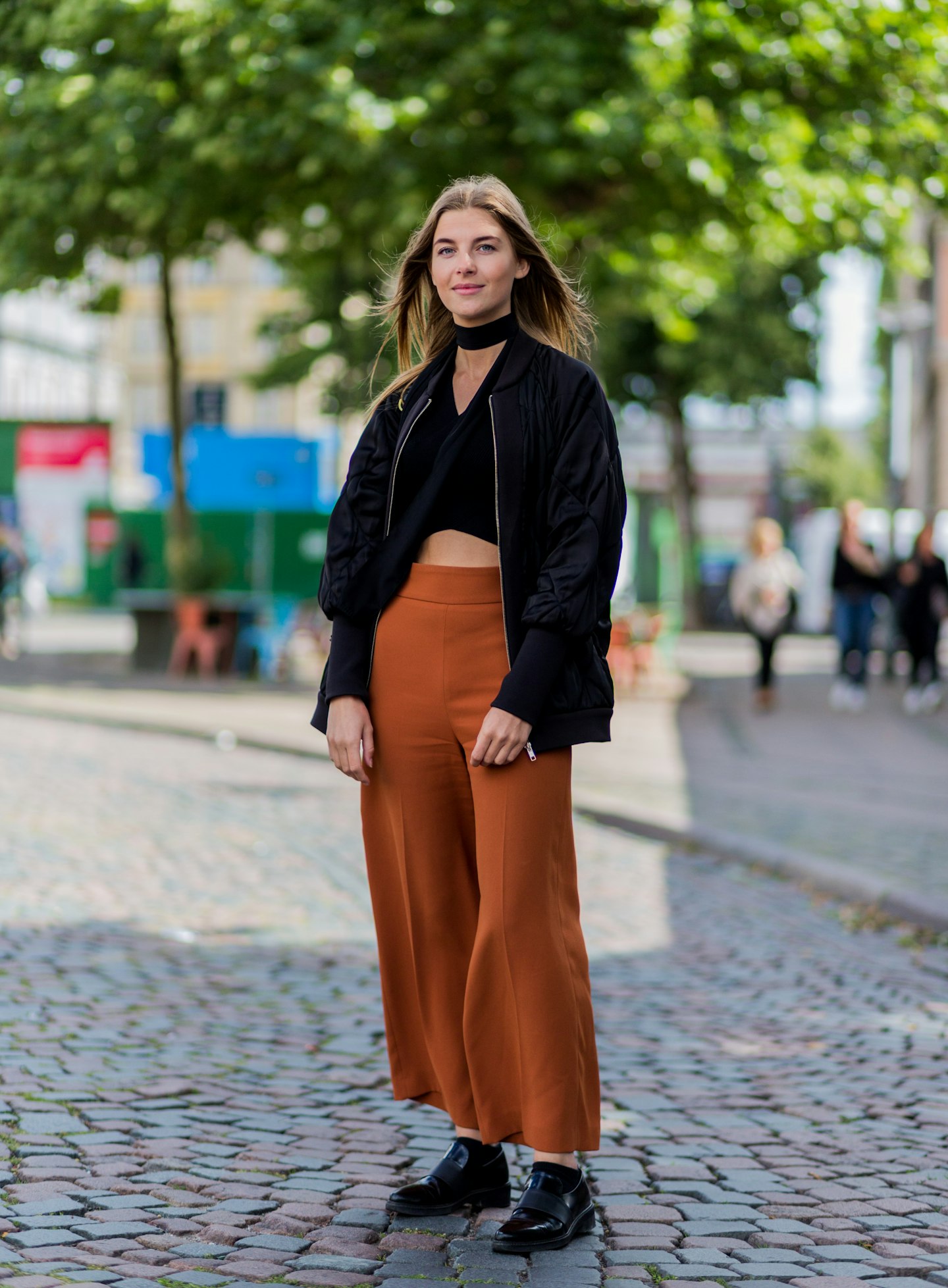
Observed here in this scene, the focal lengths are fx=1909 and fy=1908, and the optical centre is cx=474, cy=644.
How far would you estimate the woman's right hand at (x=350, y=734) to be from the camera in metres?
3.53

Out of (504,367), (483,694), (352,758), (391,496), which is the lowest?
(352,758)

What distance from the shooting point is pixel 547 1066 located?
3.45m

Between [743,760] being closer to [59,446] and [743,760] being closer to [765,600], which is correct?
[765,600]

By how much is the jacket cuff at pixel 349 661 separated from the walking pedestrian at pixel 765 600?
14.5 metres

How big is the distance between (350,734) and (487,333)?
798 mm

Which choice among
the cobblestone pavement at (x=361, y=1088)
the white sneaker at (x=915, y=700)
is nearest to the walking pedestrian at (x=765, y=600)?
the white sneaker at (x=915, y=700)

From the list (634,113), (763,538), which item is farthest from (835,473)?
(634,113)

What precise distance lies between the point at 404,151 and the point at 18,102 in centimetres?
354

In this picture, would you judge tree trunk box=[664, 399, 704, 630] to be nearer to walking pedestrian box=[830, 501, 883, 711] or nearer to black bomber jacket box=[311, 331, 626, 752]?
walking pedestrian box=[830, 501, 883, 711]

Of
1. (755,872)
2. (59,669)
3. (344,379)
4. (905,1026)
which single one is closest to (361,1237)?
(905,1026)

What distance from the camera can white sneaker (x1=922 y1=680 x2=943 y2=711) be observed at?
60.0 feet

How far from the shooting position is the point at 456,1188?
3645 mm

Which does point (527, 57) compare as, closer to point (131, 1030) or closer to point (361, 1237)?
point (131, 1030)

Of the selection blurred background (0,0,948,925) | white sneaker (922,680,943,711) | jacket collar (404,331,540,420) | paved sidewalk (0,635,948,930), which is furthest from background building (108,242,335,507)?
jacket collar (404,331,540,420)
